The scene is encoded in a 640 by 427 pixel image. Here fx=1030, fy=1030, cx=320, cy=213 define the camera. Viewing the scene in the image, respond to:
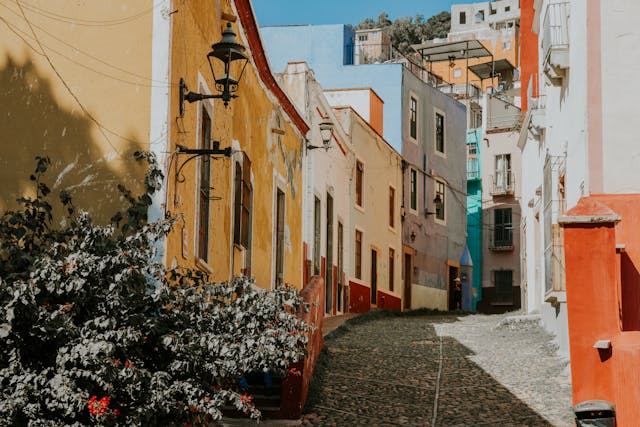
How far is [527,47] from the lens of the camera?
73.4 feet

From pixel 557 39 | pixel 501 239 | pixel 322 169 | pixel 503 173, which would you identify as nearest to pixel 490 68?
pixel 503 173

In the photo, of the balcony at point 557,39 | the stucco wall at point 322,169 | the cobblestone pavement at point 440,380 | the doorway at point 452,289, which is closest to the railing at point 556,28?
the balcony at point 557,39

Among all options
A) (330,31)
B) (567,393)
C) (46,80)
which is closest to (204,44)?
(46,80)

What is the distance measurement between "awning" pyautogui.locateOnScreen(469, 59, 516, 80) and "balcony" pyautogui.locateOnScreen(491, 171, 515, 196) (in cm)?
693

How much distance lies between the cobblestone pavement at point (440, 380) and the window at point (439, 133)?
57.6 feet

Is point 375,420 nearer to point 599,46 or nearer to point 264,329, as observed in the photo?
point 264,329

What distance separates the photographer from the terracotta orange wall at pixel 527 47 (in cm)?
2172

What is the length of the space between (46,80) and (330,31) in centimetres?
2473

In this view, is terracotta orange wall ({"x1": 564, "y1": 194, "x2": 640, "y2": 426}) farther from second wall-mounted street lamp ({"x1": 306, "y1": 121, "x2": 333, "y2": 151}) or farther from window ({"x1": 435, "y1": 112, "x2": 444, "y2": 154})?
window ({"x1": 435, "y1": 112, "x2": 444, "y2": 154})

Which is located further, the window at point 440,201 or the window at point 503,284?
the window at point 503,284

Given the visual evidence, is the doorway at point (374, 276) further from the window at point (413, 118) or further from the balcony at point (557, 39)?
the balcony at point (557, 39)

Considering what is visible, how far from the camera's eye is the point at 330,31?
115 ft

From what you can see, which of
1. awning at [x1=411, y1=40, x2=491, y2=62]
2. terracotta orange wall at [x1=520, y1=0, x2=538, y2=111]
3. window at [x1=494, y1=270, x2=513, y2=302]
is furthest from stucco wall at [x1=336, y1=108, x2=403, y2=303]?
window at [x1=494, y1=270, x2=513, y2=302]

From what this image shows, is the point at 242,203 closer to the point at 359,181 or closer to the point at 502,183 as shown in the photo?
the point at 359,181
